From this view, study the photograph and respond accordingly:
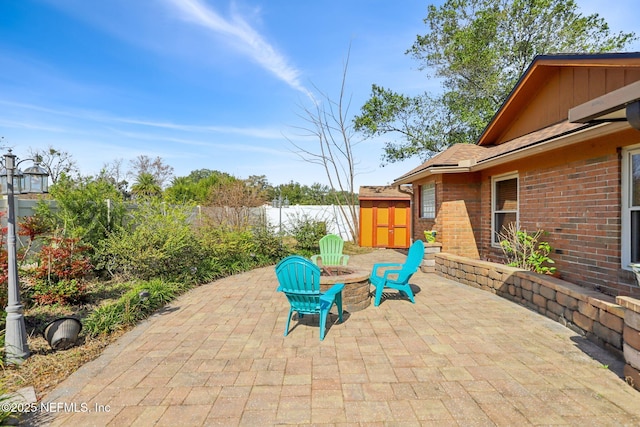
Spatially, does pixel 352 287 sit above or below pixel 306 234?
A: below

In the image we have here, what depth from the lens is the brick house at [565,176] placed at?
4367 millimetres

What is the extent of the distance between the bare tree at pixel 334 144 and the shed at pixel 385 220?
2.11 feet

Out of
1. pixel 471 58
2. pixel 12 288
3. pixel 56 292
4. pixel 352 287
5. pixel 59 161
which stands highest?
pixel 471 58

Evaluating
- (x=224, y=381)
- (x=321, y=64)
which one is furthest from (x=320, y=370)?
(x=321, y=64)

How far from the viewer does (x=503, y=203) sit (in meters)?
7.59

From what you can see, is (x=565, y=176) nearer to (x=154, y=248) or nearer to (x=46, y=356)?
(x=46, y=356)

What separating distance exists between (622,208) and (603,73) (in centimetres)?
237

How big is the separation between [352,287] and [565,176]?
4.02 meters

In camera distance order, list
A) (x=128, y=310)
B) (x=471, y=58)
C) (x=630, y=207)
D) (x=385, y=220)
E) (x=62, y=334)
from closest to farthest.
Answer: (x=62, y=334) → (x=630, y=207) → (x=128, y=310) → (x=471, y=58) → (x=385, y=220)

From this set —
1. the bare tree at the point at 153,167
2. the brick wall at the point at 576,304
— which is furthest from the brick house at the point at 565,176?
the bare tree at the point at 153,167

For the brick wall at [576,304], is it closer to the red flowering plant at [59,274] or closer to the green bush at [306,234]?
the green bush at [306,234]

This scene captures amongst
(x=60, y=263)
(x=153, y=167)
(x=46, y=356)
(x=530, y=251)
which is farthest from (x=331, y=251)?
(x=153, y=167)

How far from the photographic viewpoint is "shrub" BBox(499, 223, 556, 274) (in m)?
5.84

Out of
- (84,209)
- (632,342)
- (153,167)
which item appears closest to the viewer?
(632,342)
